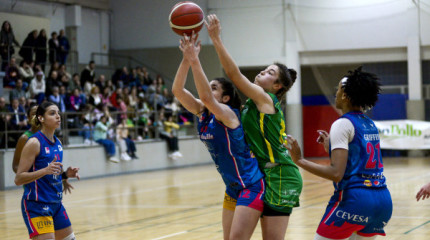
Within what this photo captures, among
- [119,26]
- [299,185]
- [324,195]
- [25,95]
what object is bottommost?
[324,195]

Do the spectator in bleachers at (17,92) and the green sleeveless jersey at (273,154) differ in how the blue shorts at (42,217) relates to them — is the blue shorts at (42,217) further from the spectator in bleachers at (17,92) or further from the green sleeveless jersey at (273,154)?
the spectator in bleachers at (17,92)

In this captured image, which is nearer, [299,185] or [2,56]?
[299,185]

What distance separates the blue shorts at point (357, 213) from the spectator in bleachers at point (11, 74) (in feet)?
48.1

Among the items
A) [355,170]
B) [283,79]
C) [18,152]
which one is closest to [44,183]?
[18,152]

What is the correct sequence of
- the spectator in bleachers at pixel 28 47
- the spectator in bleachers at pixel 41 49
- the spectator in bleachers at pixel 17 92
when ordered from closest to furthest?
the spectator in bleachers at pixel 17 92, the spectator in bleachers at pixel 28 47, the spectator in bleachers at pixel 41 49

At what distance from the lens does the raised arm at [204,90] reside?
4.24 m

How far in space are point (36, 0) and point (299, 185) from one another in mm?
18639

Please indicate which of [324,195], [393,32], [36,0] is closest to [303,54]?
[393,32]

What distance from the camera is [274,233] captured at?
440 centimetres

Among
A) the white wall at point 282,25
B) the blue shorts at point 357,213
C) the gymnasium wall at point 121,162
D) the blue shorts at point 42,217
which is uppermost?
the white wall at point 282,25

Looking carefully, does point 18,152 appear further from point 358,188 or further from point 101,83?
point 101,83

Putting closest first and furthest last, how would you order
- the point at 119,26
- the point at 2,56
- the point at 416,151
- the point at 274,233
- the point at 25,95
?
the point at 274,233, the point at 25,95, the point at 2,56, the point at 416,151, the point at 119,26

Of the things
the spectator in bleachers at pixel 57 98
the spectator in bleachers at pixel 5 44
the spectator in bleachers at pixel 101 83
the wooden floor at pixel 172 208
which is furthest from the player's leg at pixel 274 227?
the spectator in bleachers at pixel 101 83

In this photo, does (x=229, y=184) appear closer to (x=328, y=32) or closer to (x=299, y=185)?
(x=299, y=185)
